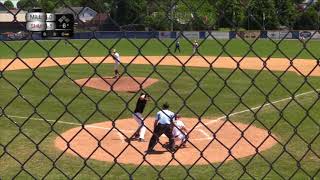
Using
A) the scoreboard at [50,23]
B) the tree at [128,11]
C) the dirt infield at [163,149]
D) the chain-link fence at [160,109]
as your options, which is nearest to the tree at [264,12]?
the chain-link fence at [160,109]

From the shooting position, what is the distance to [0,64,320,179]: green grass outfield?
7.52 m

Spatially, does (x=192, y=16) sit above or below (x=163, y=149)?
above

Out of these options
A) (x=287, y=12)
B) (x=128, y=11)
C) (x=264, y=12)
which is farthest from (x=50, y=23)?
(x=287, y=12)

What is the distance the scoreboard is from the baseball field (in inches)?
21.5

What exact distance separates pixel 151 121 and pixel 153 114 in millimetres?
986

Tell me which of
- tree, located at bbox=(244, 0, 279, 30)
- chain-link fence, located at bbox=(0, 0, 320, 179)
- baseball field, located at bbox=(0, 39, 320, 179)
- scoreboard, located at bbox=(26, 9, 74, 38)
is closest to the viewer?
scoreboard, located at bbox=(26, 9, 74, 38)

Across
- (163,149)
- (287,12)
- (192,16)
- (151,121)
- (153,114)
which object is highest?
(192,16)

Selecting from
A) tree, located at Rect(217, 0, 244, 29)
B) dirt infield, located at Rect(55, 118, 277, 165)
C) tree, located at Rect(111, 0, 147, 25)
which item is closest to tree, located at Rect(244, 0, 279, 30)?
tree, located at Rect(217, 0, 244, 29)

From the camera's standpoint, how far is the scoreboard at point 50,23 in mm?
3632

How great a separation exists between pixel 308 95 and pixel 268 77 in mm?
5916

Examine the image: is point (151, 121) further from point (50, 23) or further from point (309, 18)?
point (50, 23)

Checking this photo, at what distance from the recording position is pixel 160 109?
5.53 m

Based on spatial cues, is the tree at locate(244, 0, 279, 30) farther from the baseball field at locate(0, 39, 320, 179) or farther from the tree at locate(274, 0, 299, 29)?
the baseball field at locate(0, 39, 320, 179)

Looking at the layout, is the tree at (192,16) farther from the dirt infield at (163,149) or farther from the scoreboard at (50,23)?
the dirt infield at (163,149)
